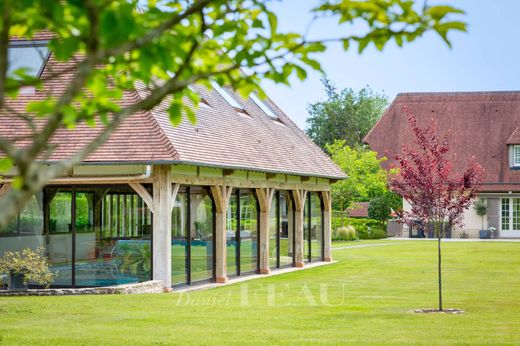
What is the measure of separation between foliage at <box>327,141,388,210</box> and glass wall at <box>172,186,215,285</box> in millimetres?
28050

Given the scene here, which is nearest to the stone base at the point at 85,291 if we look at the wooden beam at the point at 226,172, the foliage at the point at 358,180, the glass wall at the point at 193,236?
the glass wall at the point at 193,236

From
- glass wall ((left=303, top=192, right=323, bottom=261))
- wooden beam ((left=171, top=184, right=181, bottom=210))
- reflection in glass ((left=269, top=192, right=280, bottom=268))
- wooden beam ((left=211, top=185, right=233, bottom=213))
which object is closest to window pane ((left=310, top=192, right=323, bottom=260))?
glass wall ((left=303, top=192, right=323, bottom=261))

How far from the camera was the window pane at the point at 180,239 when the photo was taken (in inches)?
753

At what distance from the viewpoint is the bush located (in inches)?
1823

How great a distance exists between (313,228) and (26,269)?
39.1 ft

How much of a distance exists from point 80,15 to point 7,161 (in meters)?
1.25

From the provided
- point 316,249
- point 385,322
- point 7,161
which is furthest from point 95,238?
point 7,161

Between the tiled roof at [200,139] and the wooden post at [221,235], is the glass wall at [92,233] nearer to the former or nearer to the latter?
the tiled roof at [200,139]

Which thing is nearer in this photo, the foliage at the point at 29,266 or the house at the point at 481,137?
the foliage at the point at 29,266

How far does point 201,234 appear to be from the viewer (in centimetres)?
2055

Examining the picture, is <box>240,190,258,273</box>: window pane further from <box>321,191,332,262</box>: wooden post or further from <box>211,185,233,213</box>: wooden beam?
<box>321,191,332,262</box>: wooden post

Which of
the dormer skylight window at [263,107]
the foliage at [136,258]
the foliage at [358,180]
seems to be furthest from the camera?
the foliage at [358,180]

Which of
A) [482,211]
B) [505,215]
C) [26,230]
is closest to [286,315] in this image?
[26,230]

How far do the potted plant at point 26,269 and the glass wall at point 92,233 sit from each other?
39 centimetres
